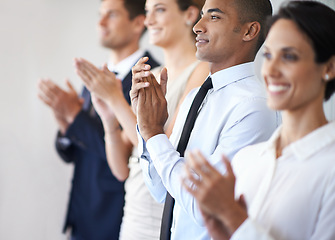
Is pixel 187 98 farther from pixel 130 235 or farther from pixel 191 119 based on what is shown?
pixel 130 235

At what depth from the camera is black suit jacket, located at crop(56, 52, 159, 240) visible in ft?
7.32

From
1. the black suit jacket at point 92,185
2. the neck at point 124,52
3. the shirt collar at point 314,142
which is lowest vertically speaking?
the black suit jacket at point 92,185

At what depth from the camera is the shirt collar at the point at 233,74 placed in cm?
133

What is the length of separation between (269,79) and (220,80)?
0.43 m

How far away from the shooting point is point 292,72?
890mm

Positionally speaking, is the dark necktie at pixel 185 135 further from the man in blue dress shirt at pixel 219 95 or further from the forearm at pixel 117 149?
the forearm at pixel 117 149

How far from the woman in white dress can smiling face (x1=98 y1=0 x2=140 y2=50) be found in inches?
58.1

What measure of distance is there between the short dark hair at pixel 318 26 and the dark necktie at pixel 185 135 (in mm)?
494

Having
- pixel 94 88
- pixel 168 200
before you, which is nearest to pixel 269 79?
pixel 168 200

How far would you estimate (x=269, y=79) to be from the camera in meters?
0.92

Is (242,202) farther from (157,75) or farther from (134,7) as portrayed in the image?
(134,7)

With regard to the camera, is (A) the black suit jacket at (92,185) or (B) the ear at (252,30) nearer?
(B) the ear at (252,30)

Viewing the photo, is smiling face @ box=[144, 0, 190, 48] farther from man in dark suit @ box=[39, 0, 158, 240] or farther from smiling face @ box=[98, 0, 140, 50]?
smiling face @ box=[98, 0, 140, 50]

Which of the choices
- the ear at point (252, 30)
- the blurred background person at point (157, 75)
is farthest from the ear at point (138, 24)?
the ear at point (252, 30)
